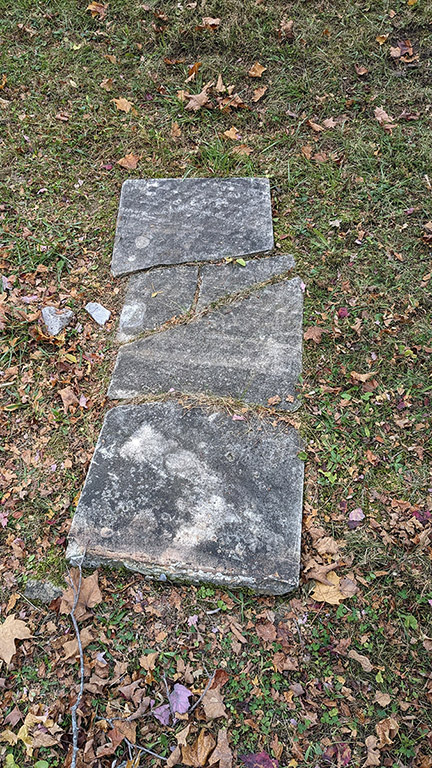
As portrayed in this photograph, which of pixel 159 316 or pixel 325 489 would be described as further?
pixel 159 316

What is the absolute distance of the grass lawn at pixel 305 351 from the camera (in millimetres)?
1961

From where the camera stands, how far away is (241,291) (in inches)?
112

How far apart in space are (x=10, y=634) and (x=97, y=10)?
432 cm

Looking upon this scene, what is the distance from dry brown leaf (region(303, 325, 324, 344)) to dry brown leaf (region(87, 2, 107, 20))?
3172mm

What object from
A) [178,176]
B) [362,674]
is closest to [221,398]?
[362,674]

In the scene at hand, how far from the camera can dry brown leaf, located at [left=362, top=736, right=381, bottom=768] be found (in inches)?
72.4

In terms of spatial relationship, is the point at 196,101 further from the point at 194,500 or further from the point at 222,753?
the point at 222,753

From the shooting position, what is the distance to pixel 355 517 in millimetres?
2314

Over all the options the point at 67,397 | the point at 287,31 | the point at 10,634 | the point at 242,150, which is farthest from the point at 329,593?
the point at 287,31

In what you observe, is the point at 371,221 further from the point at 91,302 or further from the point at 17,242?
the point at 17,242

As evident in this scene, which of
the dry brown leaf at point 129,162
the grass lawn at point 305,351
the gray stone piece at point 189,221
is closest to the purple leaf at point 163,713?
the grass lawn at point 305,351

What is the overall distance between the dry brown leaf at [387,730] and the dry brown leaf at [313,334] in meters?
Result: 1.61

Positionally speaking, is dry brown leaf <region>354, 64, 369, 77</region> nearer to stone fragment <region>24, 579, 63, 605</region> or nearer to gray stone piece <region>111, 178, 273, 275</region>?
gray stone piece <region>111, 178, 273, 275</region>

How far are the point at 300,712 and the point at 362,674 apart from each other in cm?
26
